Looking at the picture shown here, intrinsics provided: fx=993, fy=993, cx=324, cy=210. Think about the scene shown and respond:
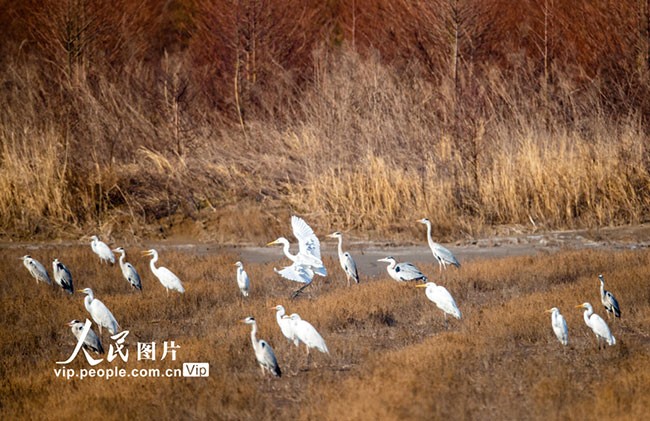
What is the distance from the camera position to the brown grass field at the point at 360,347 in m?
6.98

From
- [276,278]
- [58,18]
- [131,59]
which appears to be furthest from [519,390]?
[131,59]

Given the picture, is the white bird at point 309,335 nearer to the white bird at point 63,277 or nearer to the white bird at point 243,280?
the white bird at point 243,280

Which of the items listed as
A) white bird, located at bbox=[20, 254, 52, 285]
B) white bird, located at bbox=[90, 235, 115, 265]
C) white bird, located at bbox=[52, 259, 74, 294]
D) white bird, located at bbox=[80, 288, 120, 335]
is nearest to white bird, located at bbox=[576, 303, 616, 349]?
white bird, located at bbox=[80, 288, 120, 335]

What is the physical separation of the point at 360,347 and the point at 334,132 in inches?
378

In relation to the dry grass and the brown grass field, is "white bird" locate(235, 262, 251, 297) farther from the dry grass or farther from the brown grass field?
the dry grass

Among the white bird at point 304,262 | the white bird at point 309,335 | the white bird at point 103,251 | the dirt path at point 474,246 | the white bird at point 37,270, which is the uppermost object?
the white bird at point 309,335

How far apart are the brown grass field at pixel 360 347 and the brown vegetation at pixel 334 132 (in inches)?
120

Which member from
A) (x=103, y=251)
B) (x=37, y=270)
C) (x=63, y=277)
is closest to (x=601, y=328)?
(x=63, y=277)

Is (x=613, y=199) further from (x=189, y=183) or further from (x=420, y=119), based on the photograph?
(x=189, y=183)

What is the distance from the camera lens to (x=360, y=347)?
29.1 ft

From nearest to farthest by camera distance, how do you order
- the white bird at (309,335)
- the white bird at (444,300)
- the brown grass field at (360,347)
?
the brown grass field at (360,347) → the white bird at (309,335) → the white bird at (444,300)

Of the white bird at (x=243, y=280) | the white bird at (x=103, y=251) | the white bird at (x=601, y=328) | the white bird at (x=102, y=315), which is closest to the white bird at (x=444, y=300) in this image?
the white bird at (x=601, y=328)

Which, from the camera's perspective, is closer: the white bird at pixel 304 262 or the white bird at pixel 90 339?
the white bird at pixel 90 339

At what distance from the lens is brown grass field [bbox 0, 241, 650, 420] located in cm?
698
